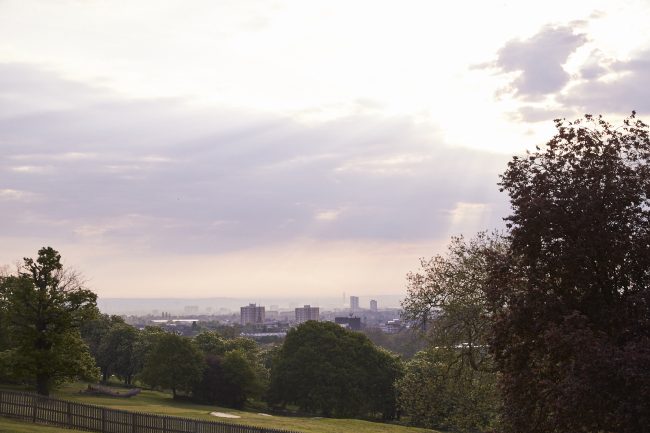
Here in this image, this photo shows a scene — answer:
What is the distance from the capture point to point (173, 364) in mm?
99750

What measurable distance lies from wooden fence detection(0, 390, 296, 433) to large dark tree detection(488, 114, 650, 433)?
79.2ft

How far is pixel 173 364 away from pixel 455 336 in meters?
64.5

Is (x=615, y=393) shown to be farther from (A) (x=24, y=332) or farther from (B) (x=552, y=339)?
(A) (x=24, y=332)

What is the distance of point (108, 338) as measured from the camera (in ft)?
406

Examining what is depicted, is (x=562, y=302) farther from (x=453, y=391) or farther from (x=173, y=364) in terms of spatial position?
(x=173, y=364)

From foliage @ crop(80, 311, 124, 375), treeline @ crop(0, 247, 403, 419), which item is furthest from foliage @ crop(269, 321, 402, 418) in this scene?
foliage @ crop(80, 311, 124, 375)

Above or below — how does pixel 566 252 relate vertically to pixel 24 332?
above

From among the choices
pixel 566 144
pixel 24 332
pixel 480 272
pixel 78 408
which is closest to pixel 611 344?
pixel 566 144

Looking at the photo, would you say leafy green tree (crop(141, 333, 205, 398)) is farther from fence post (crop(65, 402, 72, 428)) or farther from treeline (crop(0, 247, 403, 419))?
fence post (crop(65, 402, 72, 428))

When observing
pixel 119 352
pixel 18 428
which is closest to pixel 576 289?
pixel 18 428

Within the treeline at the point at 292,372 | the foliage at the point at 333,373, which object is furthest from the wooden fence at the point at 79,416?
the foliage at the point at 333,373

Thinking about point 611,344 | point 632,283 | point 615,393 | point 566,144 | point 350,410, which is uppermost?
point 566,144

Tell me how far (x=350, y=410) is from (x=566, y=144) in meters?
80.7

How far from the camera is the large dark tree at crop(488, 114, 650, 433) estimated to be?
2130cm
